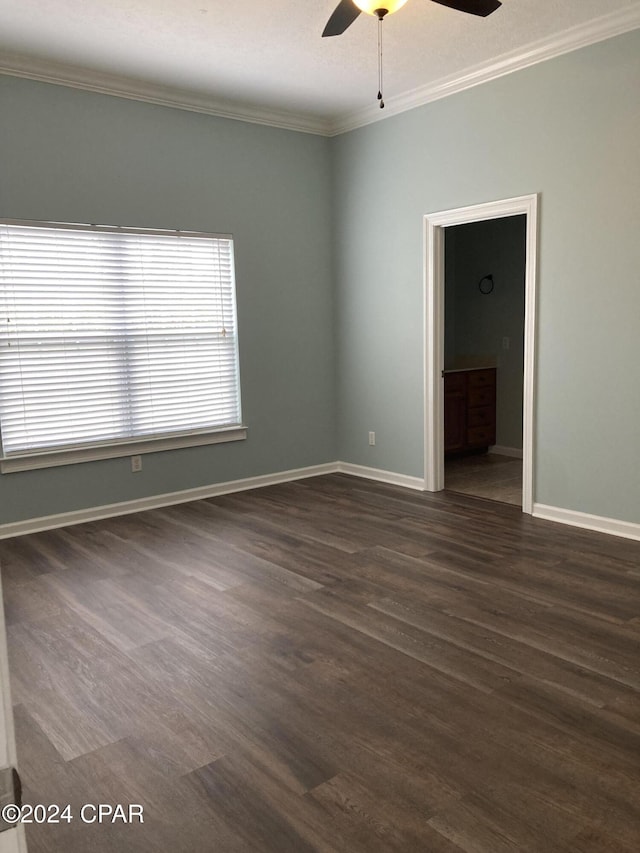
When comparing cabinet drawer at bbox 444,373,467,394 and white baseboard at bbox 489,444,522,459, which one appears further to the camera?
white baseboard at bbox 489,444,522,459

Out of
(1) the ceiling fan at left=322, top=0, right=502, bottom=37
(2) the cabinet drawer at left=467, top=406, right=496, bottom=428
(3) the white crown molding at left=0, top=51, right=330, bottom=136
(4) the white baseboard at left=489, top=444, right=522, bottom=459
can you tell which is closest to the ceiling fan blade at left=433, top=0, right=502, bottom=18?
(1) the ceiling fan at left=322, top=0, right=502, bottom=37

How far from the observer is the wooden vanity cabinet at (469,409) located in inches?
249

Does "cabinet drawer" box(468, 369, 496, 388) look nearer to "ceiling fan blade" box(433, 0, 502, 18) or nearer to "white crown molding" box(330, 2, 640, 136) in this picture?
"white crown molding" box(330, 2, 640, 136)

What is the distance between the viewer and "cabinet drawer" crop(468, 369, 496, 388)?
6508 millimetres

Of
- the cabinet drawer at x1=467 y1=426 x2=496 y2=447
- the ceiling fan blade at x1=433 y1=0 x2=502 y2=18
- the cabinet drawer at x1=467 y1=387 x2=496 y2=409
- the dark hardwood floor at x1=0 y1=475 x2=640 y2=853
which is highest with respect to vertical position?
the ceiling fan blade at x1=433 y1=0 x2=502 y2=18

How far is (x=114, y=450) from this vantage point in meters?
4.79

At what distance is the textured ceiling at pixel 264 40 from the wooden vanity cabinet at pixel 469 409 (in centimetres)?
260

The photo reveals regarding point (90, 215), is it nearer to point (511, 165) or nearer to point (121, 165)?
point (121, 165)

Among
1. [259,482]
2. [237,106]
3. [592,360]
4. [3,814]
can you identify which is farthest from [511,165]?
[3,814]

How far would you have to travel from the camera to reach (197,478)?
5.27m

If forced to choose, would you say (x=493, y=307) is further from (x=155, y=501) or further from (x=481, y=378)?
(x=155, y=501)

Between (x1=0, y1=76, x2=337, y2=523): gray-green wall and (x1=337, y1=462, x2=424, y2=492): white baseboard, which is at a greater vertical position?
(x1=0, y1=76, x2=337, y2=523): gray-green wall

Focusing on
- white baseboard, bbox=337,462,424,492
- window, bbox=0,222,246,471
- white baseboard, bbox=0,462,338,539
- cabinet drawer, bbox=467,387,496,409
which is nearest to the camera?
window, bbox=0,222,246,471

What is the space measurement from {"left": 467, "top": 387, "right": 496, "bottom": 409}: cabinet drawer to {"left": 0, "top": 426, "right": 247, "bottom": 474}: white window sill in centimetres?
229
